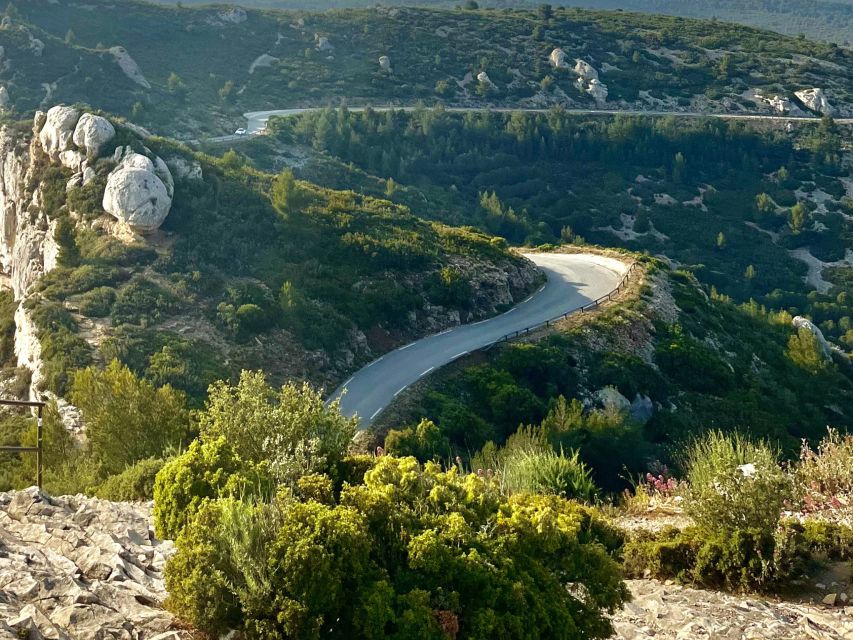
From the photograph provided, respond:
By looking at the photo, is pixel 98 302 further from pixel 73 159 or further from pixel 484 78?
pixel 484 78

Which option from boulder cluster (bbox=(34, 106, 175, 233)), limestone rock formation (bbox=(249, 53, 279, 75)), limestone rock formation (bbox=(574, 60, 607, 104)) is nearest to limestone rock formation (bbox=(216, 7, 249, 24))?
limestone rock formation (bbox=(249, 53, 279, 75))

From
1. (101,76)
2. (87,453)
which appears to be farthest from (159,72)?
(87,453)

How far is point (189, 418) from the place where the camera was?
23.3 m

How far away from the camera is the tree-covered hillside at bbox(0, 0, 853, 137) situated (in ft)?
331

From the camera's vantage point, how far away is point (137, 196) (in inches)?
1683

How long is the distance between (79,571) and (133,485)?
6.82m

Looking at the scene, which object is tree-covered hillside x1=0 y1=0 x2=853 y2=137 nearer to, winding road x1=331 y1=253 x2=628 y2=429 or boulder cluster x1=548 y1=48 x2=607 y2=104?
boulder cluster x1=548 y1=48 x2=607 y2=104

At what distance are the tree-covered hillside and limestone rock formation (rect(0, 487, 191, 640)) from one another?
273 ft

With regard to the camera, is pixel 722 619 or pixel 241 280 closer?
pixel 722 619

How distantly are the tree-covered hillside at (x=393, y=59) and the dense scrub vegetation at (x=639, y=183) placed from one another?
1248cm

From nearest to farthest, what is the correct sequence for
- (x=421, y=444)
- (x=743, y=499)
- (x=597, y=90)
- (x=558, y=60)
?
(x=743, y=499), (x=421, y=444), (x=597, y=90), (x=558, y=60)

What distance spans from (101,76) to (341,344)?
227 feet

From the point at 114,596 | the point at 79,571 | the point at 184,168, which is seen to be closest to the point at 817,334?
the point at 184,168

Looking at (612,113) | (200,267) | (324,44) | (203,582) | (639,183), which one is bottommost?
(639,183)
